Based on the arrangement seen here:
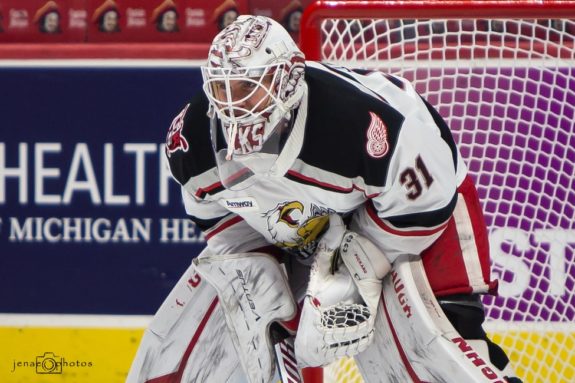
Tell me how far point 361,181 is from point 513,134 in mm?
807

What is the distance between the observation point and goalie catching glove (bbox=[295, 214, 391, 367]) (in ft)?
7.38

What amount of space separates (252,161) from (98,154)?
118cm

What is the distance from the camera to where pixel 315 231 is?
2385mm

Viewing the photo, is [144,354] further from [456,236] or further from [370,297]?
[456,236]

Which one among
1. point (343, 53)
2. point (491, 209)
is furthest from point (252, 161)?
point (491, 209)

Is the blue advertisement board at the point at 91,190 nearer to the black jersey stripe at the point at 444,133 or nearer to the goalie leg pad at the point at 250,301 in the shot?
the goalie leg pad at the point at 250,301

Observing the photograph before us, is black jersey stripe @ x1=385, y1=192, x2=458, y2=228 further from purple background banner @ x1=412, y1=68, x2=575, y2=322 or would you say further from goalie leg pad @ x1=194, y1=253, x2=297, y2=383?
purple background banner @ x1=412, y1=68, x2=575, y2=322

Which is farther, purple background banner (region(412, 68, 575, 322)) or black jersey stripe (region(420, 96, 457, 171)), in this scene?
purple background banner (region(412, 68, 575, 322))

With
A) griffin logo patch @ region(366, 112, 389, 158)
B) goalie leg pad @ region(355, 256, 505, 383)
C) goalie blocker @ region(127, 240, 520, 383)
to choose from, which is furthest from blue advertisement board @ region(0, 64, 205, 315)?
griffin logo patch @ region(366, 112, 389, 158)

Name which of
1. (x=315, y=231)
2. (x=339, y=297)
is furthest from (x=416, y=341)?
(x=315, y=231)

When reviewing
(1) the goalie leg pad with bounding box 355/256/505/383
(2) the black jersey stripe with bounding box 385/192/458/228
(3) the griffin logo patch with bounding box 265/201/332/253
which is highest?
(2) the black jersey stripe with bounding box 385/192/458/228

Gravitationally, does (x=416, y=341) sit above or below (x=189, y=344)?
above

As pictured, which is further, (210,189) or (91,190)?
(91,190)

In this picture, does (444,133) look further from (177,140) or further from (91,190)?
(91,190)
